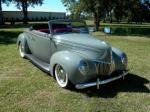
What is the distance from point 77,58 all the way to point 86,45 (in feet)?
1.82

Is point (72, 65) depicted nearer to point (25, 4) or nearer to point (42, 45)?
point (42, 45)

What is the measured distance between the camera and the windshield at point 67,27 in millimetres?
7078

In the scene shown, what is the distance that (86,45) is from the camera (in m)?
6.07

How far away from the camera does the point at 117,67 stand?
6273mm

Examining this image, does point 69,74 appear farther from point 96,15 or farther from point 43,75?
point 96,15

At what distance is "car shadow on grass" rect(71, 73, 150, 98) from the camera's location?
5.74 m

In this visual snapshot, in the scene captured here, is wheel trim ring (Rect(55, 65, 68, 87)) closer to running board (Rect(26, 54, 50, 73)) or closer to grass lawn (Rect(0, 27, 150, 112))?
grass lawn (Rect(0, 27, 150, 112))

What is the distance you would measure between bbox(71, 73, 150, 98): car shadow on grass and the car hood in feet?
2.72

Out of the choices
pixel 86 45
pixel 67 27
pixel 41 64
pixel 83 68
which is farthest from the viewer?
pixel 67 27

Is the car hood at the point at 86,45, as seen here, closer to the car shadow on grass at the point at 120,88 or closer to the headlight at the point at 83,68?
the headlight at the point at 83,68

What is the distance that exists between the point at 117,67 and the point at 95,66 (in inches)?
32.6

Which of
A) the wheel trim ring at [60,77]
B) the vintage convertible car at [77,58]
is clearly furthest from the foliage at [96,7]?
the wheel trim ring at [60,77]

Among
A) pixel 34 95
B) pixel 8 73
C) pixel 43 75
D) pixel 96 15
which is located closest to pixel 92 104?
pixel 34 95

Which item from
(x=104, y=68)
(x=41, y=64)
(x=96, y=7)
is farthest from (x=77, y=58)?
(x=96, y=7)
